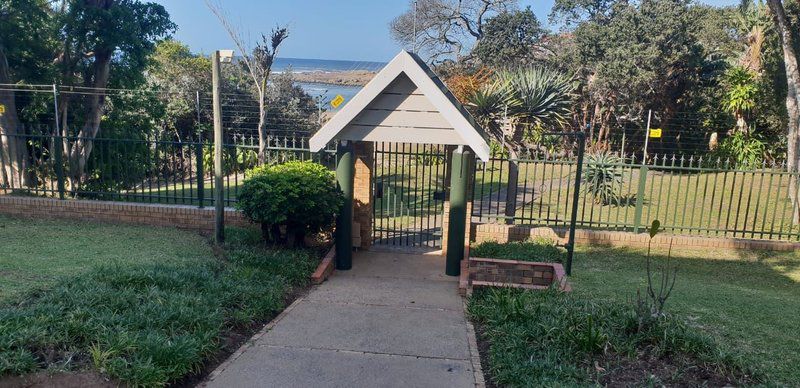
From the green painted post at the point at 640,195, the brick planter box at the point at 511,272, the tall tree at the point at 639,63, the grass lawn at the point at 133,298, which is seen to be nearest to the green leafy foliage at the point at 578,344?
the brick planter box at the point at 511,272

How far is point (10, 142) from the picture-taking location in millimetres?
10984

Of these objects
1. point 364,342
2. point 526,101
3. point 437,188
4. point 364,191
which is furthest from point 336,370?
point 526,101

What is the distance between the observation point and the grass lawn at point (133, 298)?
13.2ft

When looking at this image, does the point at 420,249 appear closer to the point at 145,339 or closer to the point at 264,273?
the point at 264,273

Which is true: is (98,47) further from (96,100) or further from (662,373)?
(662,373)

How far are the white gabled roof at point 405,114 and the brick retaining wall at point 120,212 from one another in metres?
2.93

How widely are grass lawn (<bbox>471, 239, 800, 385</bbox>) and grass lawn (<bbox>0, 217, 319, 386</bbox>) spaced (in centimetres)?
238

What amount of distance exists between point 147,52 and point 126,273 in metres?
8.24

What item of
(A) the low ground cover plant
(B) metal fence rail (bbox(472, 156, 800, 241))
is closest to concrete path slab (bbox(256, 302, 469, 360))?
(A) the low ground cover plant

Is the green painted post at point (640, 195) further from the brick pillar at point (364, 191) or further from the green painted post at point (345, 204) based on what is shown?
the green painted post at point (345, 204)

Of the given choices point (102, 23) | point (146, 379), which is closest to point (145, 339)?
point (146, 379)

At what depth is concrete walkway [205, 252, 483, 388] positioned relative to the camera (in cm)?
430

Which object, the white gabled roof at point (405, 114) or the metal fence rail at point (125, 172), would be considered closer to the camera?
the white gabled roof at point (405, 114)

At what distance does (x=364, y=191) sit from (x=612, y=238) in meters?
4.12
